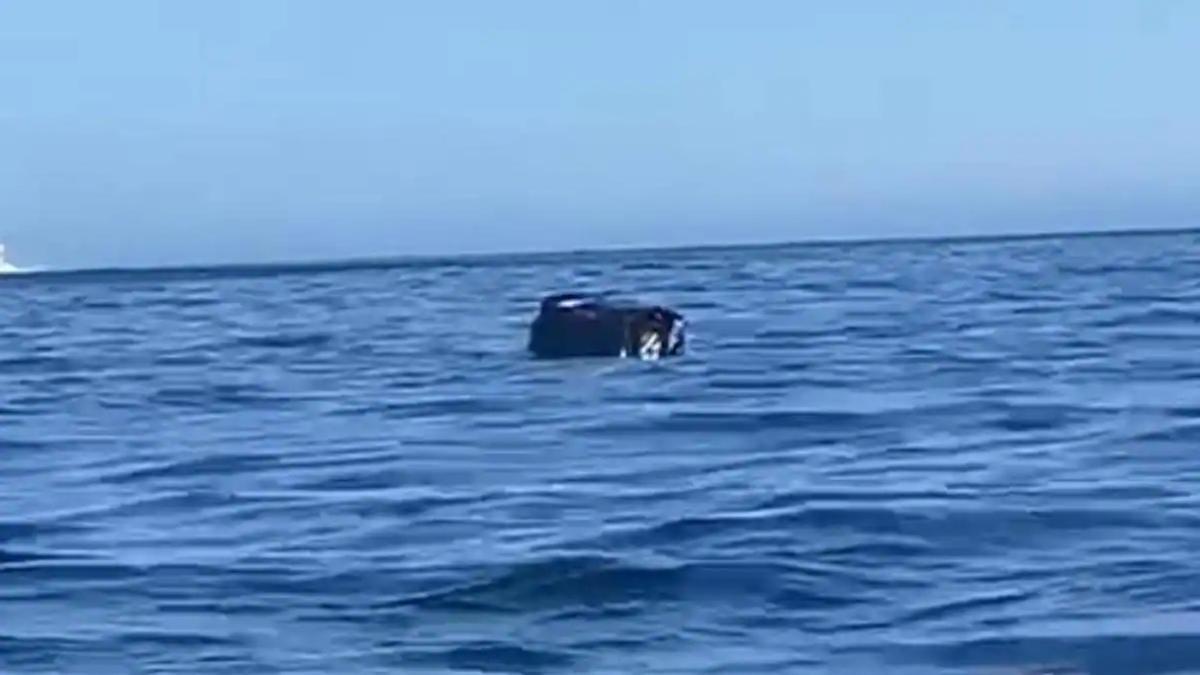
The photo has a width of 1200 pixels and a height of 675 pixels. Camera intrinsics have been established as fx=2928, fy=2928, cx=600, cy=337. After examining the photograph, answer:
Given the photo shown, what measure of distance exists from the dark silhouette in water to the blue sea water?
323 mm

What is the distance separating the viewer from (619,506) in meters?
19.9

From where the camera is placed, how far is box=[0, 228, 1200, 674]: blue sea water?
14398 mm

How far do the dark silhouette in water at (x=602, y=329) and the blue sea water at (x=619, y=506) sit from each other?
1.06 ft

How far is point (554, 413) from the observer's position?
2731 centimetres

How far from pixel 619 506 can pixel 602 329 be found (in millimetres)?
12359

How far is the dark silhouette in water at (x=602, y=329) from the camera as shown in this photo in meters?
32.0

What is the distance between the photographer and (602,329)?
32.2 meters

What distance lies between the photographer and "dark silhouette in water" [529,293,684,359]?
31953mm

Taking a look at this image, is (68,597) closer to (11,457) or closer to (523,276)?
(11,457)

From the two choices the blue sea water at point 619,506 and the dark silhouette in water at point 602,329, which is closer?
the blue sea water at point 619,506

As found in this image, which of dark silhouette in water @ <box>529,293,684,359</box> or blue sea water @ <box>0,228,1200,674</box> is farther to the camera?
dark silhouette in water @ <box>529,293,684,359</box>

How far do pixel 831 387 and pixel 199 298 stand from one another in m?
38.9

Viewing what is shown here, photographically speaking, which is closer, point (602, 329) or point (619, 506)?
Result: point (619, 506)

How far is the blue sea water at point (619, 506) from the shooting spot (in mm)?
14398
